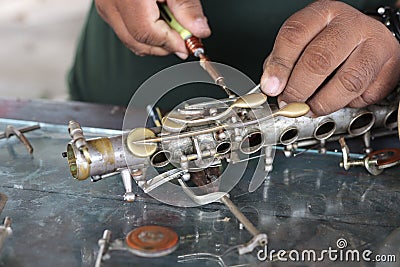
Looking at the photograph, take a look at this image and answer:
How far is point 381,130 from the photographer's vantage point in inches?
44.3

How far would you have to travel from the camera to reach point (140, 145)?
902mm

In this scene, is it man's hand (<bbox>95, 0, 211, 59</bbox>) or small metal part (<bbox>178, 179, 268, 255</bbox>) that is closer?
small metal part (<bbox>178, 179, 268, 255</bbox>)

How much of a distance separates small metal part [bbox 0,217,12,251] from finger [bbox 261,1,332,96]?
43 cm

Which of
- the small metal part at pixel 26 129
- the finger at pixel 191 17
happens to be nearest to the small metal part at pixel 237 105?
the finger at pixel 191 17

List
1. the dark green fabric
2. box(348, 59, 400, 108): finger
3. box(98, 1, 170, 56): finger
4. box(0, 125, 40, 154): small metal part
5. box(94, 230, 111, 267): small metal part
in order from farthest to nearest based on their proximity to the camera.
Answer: the dark green fabric, box(98, 1, 170, 56): finger, box(0, 125, 40, 154): small metal part, box(348, 59, 400, 108): finger, box(94, 230, 111, 267): small metal part

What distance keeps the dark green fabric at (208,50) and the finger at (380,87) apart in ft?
1.29

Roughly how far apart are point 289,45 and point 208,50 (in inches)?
23.7

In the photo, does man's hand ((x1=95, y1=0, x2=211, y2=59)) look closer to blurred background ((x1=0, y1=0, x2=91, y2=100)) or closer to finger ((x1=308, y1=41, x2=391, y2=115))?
finger ((x1=308, y1=41, x2=391, y2=115))

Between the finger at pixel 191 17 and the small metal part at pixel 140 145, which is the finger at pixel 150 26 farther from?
the small metal part at pixel 140 145

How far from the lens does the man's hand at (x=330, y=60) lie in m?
0.94

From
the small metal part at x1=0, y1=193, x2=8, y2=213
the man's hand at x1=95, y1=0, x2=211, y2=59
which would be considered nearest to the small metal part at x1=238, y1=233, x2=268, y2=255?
the small metal part at x1=0, y1=193, x2=8, y2=213

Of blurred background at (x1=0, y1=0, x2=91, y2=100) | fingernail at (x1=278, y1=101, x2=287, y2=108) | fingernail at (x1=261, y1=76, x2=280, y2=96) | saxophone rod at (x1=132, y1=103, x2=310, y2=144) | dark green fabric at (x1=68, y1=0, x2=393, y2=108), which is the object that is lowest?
blurred background at (x1=0, y1=0, x2=91, y2=100)

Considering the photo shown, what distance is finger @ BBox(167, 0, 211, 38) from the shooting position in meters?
1.14

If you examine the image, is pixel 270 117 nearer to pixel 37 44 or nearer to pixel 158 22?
pixel 158 22
